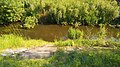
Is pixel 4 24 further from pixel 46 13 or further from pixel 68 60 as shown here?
pixel 68 60

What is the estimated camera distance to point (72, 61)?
7.34 m

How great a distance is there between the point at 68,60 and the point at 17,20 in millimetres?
14256

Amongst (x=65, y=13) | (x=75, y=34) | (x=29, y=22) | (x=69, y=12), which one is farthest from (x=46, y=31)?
(x=75, y=34)

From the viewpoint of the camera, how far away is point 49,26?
69.9ft

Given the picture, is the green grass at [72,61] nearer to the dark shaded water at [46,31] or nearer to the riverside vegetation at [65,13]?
the dark shaded water at [46,31]

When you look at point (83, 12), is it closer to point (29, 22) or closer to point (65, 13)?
point (65, 13)

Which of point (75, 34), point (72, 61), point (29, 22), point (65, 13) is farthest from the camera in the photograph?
point (65, 13)

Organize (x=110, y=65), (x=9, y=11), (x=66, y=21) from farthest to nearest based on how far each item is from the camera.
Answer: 1. (x=66, y=21)
2. (x=9, y=11)
3. (x=110, y=65)

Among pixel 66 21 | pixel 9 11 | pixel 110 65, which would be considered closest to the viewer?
pixel 110 65

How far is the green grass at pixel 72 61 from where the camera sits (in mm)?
7137

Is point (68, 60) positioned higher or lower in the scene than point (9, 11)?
higher

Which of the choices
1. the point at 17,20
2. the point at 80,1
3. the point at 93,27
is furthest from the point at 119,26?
the point at 17,20

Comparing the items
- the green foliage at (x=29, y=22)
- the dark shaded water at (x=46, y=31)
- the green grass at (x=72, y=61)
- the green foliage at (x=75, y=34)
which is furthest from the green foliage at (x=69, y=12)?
the green grass at (x=72, y=61)

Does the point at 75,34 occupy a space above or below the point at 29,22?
above
